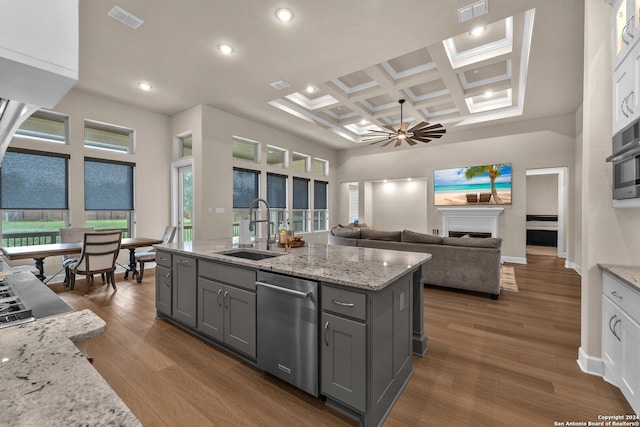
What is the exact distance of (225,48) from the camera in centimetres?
359

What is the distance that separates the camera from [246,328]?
7.22 ft

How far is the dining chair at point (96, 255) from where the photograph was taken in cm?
388

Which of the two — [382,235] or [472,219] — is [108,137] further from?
[472,219]

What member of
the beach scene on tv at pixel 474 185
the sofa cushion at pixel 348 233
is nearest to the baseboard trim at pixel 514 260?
the beach scene on tv at pixel 474 185

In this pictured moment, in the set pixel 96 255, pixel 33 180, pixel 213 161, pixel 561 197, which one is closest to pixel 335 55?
pixel 213 161

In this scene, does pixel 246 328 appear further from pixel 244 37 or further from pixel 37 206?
pixel 37 206

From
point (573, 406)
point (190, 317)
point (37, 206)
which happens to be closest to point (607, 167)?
point (573, 406)

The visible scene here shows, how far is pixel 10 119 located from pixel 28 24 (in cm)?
74

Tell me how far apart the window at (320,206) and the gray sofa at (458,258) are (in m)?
4.16

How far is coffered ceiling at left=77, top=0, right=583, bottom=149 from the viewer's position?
2926 mm

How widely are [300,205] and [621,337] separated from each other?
684 cm

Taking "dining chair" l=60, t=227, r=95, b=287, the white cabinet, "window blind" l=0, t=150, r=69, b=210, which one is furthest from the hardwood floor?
"window blind" l=0, t=150, r=69, b=210

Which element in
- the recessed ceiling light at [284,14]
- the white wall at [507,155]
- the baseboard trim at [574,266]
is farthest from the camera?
the white wall at [507,155]

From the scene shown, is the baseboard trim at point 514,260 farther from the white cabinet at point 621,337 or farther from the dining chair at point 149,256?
the dining chair at point 149,256
